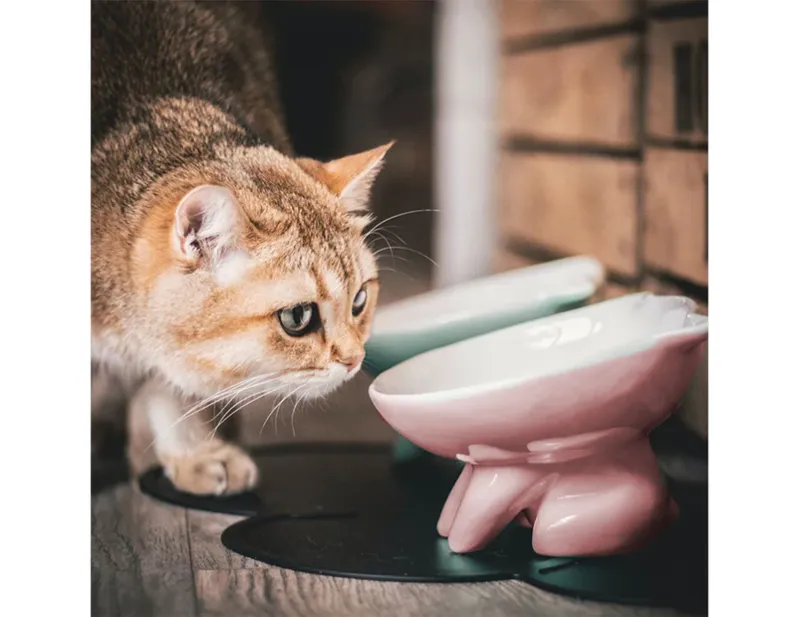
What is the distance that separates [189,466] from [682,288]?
66cm

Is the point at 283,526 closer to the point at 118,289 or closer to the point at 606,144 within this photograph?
the point at 118,289

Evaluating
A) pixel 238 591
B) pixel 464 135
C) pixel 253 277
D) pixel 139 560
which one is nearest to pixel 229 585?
pixel 238 591

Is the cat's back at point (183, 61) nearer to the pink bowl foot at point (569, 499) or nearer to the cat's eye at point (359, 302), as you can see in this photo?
the cat's eye at point (359, 302)

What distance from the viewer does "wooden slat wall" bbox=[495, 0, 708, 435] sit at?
47.2 inches

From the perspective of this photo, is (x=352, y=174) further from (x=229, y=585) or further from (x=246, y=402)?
(x=229, y=585)

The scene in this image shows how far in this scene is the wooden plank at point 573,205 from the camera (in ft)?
4.09

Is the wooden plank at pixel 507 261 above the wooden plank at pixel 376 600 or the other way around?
above

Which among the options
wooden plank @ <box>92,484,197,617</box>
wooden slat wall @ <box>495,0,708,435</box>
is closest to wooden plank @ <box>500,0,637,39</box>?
wooden slat wall @ <box>495,0,708,435</box>

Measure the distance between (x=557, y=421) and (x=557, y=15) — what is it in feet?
1.69

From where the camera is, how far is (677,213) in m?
1.21

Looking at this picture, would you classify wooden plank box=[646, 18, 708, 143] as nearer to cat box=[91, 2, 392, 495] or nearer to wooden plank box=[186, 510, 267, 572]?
cat box=[91, 2, 392, 495]

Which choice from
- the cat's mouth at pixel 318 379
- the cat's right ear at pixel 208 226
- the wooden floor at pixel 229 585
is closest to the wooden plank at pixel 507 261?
the wooden floor at pixel 229 585

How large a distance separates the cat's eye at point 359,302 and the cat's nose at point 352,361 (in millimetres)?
56

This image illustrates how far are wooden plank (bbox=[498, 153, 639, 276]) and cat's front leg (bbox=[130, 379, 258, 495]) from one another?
456 millimetres
